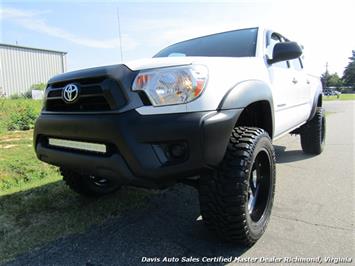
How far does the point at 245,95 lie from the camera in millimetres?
2469

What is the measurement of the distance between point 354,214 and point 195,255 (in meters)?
1.69

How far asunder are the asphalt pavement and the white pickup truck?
0.69 feet

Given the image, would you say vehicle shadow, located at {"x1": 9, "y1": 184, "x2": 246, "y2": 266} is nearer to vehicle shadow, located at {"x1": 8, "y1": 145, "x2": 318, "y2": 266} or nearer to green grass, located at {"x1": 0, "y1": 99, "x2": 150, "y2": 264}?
vehicle shadow, located at {"x1": 8, "y1": 145, "x2": 318, "y2": 266}

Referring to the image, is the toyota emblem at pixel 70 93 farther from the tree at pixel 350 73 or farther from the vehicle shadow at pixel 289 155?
the tree at pixel 350 73

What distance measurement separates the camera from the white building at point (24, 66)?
114ft

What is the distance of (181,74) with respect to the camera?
7.01 ft

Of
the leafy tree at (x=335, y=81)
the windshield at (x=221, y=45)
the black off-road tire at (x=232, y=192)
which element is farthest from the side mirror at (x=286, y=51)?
the leafy tree at (x=335, y=81)

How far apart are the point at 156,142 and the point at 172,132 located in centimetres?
12

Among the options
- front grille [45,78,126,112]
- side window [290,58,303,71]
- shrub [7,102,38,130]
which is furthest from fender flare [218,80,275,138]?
shrub [7,102,38,130]

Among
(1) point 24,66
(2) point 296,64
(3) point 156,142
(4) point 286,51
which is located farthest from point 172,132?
(1) point 24,66

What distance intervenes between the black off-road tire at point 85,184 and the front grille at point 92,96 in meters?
0.93

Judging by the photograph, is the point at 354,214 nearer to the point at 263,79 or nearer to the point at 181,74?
the point at 263,79

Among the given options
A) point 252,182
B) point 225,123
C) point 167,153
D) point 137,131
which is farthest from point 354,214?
point 137,131

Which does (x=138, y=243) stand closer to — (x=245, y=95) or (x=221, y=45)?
(x=245, y=95)
